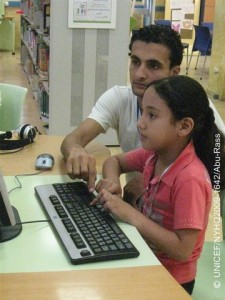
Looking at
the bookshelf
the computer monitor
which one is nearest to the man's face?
the computer monitor

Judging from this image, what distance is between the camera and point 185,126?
137 cm

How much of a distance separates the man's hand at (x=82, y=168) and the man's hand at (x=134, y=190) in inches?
6.8

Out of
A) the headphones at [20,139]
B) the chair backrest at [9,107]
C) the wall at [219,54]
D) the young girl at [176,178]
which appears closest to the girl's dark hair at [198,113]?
the young girl at [176,178]

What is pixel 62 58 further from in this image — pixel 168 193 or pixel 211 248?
pixel 168 193

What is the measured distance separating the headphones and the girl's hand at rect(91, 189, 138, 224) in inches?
27.6

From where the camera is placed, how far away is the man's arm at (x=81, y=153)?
1.58 meters

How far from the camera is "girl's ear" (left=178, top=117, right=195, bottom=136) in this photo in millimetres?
1362

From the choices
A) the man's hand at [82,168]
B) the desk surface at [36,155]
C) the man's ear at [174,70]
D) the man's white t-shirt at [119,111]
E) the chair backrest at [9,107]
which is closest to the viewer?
the man's hand at [82,168]

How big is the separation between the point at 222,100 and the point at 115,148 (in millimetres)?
2521

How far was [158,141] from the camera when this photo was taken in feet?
4.53

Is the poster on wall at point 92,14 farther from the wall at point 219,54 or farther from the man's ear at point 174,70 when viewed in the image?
the wall at point 219,54

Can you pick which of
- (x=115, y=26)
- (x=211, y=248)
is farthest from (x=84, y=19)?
(x=211, y=248)

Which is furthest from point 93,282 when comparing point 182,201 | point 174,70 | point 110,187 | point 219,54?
point 219,54

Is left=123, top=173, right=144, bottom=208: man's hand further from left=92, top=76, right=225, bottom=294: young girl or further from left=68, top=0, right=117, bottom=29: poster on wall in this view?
left=68, top=0, right=117, bottom=29: poster on wall
